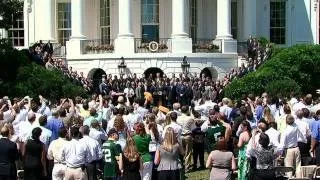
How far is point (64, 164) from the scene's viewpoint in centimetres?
1711

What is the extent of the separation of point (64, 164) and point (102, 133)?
2.26m

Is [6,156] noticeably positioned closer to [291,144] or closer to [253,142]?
[253,142]

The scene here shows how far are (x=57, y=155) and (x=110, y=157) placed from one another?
1260 millimetres

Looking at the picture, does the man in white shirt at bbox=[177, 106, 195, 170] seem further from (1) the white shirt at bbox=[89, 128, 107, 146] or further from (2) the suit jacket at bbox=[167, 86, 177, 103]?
(2) the suit jacket at bbox=[167, 86, 177, 103]

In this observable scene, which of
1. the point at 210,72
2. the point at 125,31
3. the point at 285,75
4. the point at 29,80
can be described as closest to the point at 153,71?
the point at 125,31

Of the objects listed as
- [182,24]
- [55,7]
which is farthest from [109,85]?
[55,7]

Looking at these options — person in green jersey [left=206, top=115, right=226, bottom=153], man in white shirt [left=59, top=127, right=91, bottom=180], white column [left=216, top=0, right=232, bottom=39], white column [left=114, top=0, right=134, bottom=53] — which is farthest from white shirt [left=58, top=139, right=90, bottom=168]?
white column [left=216, top=0, right=232, bottom=39]

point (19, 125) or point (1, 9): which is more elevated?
point (1, 9)

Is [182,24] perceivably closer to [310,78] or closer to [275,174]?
[310,78]

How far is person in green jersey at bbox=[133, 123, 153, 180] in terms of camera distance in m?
17.3

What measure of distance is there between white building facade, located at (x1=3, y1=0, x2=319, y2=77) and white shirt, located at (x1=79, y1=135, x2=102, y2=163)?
27935mm

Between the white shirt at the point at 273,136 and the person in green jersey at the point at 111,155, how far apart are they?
135 inches

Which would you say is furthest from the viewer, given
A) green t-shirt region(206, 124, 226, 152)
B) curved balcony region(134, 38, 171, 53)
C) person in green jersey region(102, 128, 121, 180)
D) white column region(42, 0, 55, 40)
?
white column region(42, 0, 55, 40)

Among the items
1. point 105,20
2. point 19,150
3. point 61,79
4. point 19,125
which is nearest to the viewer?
point 19,150
